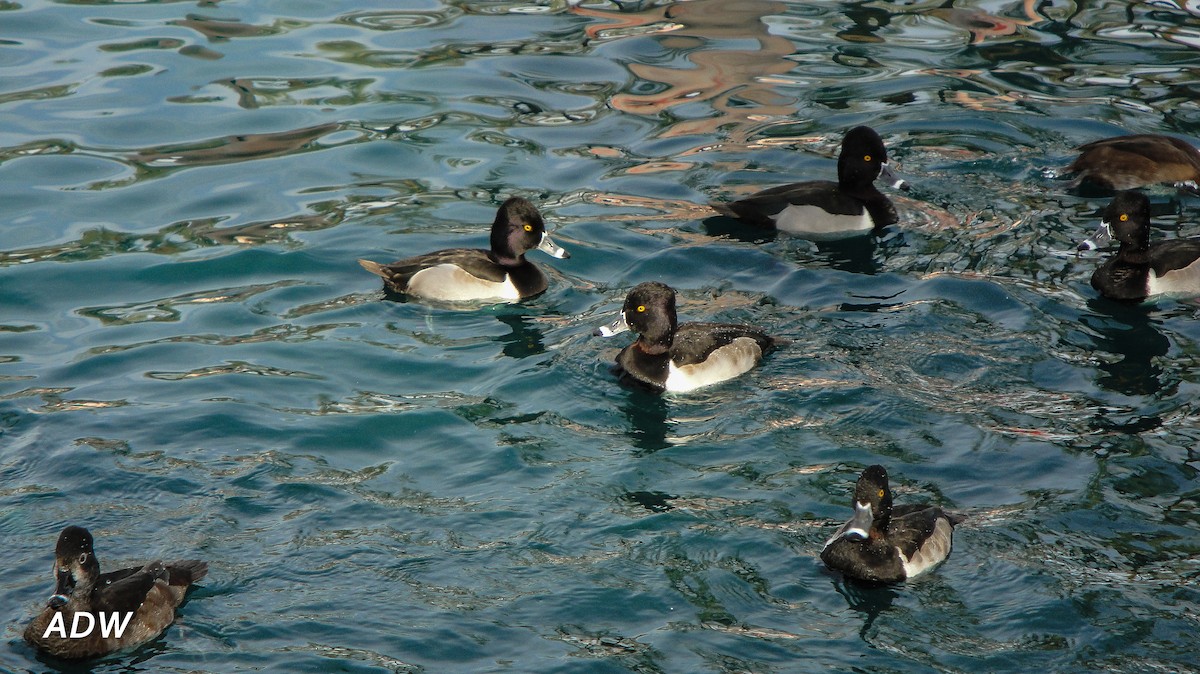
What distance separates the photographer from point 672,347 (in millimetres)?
10492

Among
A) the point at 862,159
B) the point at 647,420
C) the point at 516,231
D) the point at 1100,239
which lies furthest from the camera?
the point at 862,159

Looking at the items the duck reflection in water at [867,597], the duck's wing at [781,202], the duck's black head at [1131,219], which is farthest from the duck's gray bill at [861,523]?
the duck's wing at [781,202]

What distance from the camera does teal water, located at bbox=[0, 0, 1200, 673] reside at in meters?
7.58

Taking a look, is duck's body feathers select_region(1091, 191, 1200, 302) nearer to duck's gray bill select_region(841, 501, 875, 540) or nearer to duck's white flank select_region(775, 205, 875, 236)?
duck's white flank select_region(775, 205, 875, 236)

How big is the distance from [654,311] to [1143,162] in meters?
5.63

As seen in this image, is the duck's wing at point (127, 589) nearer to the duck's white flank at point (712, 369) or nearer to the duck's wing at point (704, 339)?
the duck's white flank at point (712, 369)

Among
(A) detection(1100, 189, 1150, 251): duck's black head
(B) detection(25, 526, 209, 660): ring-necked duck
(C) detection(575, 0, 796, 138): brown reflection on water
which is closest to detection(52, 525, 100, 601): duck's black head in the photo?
(B) detection(25, 526, 209, 660): ring-necked duck

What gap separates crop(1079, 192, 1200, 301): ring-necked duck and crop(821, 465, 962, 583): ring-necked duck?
4545 millimetres

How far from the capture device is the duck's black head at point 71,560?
7.28 metres

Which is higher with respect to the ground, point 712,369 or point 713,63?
point 713,63

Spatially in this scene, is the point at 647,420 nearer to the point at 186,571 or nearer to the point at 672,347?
the point at 672,347

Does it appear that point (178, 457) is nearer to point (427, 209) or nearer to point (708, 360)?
point (708, 360)

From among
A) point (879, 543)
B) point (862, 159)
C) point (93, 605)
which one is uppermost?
point (862, 159)

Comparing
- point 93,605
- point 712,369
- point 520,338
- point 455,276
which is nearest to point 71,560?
point 93,605
